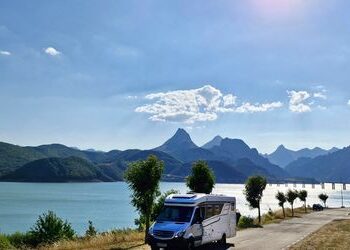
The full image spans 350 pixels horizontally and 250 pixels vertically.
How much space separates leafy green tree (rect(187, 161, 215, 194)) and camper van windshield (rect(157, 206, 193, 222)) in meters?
18.7

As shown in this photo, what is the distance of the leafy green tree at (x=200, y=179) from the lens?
140ft

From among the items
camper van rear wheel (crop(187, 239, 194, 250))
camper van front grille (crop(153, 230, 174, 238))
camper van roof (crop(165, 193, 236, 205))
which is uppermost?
camper van roof (crop(165, 193, 236, 205))

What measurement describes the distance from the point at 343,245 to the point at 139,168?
1445 cm

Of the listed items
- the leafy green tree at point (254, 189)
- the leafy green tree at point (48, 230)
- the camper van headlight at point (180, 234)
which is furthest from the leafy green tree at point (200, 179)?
the camper van headlight at point (180, 234)

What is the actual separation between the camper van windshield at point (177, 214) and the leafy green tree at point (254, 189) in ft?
121

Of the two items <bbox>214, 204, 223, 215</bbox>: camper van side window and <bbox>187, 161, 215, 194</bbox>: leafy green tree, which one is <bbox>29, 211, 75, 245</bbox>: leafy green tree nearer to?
<bbox>187, 161, 215, 194</bbox>: leafy green tree

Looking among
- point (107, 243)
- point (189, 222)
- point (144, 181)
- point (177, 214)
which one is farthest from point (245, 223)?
point (189, 222)

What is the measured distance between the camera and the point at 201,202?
24.3 meters

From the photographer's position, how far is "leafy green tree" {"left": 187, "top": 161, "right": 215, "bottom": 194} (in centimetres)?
4259

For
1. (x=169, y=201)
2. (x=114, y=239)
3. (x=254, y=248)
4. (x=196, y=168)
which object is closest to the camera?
(x=169, y=201)

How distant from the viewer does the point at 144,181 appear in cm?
3138

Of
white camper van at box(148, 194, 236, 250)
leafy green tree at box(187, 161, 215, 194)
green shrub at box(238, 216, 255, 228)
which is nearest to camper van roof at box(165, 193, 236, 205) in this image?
white camper van at box(148, 194, 236, 250)

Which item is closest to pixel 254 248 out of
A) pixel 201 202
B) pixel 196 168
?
pixel 201 202

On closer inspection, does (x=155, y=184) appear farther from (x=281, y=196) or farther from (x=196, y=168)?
(x=281, y=196)
